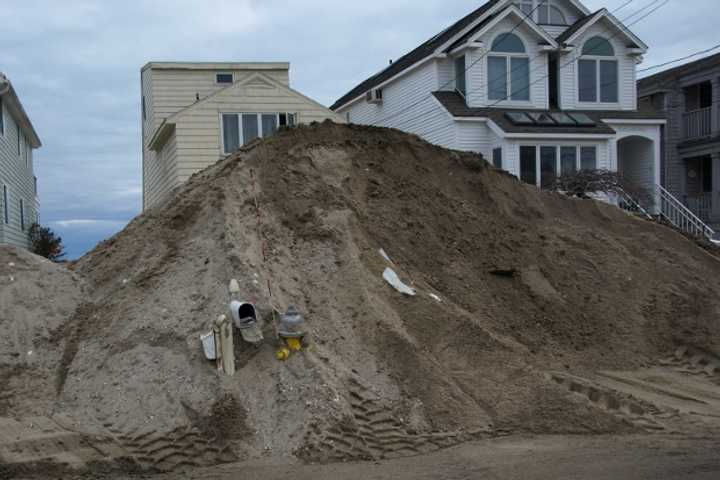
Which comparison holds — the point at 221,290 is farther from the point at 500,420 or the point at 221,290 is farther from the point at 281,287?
the point at 500,420

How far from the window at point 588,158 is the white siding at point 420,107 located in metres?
3.79

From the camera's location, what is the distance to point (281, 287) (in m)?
9.10

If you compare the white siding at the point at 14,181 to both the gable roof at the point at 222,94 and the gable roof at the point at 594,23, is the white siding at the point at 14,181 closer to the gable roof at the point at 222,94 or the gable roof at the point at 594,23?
the gable roof at the point at 222,94

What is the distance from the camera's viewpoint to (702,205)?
26.3 meters

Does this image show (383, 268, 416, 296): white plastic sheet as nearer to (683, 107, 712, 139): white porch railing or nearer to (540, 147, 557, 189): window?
(540, 147, 557, 189): window

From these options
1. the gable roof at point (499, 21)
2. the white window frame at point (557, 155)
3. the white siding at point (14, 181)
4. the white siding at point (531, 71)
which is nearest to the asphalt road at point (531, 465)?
the white window frame at point (557, 155)

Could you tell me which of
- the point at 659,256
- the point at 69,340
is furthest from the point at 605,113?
the point at 69,340

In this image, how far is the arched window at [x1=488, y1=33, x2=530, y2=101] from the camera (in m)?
22.7

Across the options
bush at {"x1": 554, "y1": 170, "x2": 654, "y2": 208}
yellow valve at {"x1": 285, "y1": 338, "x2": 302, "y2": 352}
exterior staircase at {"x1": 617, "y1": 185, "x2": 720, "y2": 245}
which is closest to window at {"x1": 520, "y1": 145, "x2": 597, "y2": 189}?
bush at {"x1": 554, "y1": 170, "x2": 654, "y2": 208}

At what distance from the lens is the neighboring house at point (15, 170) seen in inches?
803

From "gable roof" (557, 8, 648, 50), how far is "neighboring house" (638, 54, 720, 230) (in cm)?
400

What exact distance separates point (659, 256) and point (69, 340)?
9397mm

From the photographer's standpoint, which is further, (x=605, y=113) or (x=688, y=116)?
(x=688, y=116)

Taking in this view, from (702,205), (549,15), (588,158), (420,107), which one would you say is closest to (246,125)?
(420,107)
